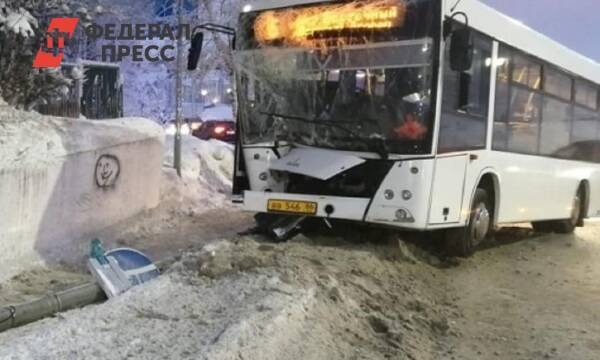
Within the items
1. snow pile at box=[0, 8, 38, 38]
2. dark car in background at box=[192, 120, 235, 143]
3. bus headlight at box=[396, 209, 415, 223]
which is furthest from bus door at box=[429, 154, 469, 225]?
dark car in background at box=[192, 120, 235, 143]

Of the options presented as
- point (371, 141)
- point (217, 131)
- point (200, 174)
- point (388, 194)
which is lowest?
point (200, 174)

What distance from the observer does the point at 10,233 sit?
855 centimetres

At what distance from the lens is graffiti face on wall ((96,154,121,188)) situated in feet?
34.0

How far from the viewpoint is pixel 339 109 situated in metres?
8.76

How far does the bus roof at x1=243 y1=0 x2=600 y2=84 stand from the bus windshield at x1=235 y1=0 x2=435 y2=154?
254mm

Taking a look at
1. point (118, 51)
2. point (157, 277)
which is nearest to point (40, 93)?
point (157, 277)

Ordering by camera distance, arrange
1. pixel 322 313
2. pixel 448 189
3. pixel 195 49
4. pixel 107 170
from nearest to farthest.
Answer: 1. pixel 322 313
2. pixel 448 189
3. pixel 195 49
4. pixel 107 170

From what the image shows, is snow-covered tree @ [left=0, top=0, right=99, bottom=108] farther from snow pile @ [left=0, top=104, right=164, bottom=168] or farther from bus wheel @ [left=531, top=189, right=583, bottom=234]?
bus wheel @ [left=531, top=189, right=583, bottom=234]

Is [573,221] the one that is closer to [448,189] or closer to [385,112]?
[448,189]

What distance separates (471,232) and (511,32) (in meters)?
3.01

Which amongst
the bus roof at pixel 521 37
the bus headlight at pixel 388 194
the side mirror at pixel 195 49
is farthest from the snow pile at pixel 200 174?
the bus roof at pixel 521 37

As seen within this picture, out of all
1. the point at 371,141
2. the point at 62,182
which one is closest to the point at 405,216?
the point at 371,141

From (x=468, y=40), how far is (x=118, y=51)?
20638 millimetres

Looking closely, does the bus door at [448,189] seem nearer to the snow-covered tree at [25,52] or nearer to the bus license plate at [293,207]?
the bus license plate at [293,207]
